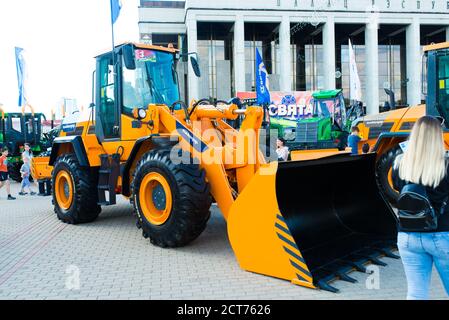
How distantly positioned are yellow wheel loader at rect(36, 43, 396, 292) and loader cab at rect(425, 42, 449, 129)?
2.46 meters

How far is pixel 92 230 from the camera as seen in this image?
771cm

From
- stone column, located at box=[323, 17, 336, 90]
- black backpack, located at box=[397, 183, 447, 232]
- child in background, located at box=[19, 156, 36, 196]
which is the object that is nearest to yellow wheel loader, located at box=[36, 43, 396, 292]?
black backpack, located at box=[397, 183, 447, 232]

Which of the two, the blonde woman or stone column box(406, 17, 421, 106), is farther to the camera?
stone column box(406, 17, 421, 106)

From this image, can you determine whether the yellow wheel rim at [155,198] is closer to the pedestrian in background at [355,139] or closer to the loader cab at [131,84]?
the loader cab at [131,84]

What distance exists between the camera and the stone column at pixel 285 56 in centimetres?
3553

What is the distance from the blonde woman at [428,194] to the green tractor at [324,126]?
14.7 meters

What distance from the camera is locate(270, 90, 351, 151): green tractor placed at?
18.1m

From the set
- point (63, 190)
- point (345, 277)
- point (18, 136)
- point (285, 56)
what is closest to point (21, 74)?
point (18, 136)

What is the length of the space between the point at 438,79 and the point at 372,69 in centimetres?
3099

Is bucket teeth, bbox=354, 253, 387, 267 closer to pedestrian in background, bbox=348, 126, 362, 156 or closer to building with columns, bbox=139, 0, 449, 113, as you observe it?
pedestrian in background, bbox=348, 126, 362, 156

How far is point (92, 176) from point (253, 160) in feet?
11.8

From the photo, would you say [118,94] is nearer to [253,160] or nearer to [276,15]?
[253,160]

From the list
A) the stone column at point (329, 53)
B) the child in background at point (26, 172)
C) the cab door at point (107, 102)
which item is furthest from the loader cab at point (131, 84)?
the stone column at point (329, 53)

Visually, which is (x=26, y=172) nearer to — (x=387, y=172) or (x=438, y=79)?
(x=387, y=172)
